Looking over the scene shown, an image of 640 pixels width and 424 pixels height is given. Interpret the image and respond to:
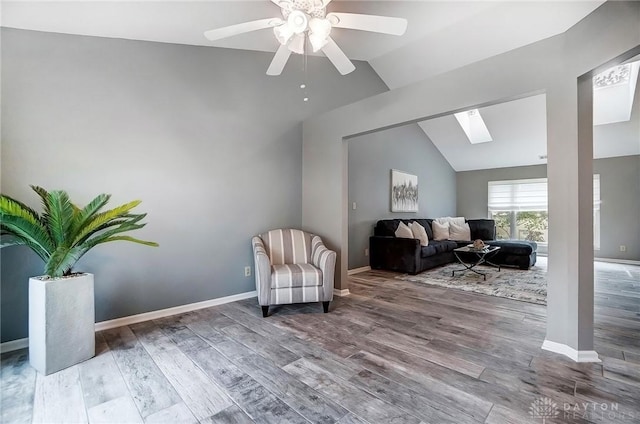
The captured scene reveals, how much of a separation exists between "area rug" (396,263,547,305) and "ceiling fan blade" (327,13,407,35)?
3.34 meters

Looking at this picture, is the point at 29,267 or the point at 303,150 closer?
the point at 29,267

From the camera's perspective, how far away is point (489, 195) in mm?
7887

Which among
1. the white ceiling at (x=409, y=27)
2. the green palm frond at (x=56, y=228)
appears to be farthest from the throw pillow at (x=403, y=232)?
the green palm frond at (x=56, y=228)

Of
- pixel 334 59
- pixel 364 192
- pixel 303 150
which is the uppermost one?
pixel 334 59

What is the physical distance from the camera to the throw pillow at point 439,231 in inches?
246

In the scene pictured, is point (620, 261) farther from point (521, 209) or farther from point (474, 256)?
point (474, 256)

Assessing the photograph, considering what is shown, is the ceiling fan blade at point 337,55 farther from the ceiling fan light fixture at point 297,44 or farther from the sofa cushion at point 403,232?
the sofa cushion at point 403,232

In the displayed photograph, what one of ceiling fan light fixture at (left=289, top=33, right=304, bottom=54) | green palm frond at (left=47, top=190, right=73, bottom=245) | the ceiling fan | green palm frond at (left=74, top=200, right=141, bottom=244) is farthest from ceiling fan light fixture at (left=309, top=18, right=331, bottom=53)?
green palm frond at (left=47, top=190, right=73, bottom=245)

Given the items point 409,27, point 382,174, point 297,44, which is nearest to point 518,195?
point 382,174

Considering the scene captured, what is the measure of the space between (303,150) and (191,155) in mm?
1548

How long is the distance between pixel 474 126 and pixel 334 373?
6.51 metres

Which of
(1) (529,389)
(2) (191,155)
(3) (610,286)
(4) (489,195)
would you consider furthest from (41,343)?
(4) (489,195)

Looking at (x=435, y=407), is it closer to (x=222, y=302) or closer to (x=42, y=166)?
(x=222, y=302)

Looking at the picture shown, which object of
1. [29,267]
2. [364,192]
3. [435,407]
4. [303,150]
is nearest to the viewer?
[435,407]
